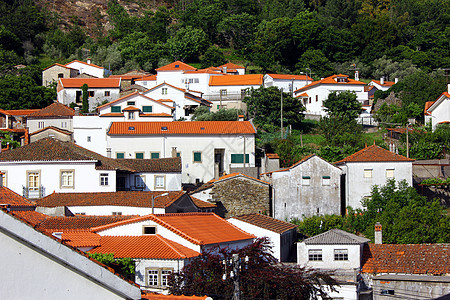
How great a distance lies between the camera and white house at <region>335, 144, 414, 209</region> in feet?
142

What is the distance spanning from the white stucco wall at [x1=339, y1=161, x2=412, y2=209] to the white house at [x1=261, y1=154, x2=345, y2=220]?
1106mm

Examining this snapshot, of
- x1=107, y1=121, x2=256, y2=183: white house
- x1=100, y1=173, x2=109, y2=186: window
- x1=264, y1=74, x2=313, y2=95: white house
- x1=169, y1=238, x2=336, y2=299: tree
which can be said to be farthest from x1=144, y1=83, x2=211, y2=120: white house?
x1=169, y1=238, x2=336, y2=299: tree

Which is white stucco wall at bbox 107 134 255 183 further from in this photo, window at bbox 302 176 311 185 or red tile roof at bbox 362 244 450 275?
red tile roof at bbox 362 244 450 275

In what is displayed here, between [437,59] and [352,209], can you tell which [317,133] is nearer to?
[352,209]

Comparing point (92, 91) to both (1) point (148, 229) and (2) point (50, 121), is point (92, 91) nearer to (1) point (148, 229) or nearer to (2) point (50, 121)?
(2) point (50, 121)

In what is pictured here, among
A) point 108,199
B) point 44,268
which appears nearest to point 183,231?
point 108,199

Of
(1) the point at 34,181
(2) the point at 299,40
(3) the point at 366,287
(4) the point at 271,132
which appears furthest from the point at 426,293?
(2) the point at 299,40

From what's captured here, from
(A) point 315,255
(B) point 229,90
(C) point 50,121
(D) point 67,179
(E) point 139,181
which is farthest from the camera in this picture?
(B) point 229,90

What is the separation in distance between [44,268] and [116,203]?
31.4m

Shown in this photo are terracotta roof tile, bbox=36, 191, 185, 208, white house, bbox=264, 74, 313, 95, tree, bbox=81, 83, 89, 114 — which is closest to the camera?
terracotta roof tile, bbox=36, 191, 185, 208

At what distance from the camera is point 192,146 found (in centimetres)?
4853

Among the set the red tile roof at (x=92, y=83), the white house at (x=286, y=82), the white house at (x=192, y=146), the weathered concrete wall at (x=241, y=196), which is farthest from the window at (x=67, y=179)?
the white house at (x=286, y=82)

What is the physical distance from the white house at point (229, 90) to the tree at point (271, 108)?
6441 mm

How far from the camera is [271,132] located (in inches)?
2267
